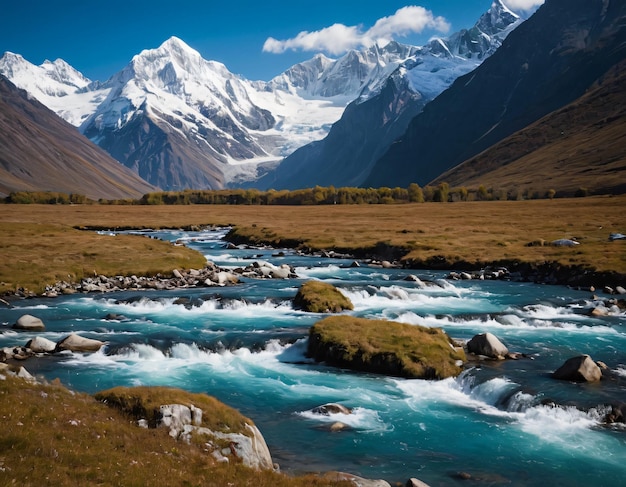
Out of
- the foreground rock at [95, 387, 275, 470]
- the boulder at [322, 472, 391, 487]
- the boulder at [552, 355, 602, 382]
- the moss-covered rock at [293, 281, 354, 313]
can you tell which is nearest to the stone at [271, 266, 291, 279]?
the moss-covered rock at [293, 281, 354, 313]

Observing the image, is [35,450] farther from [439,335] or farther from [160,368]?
[439,335]

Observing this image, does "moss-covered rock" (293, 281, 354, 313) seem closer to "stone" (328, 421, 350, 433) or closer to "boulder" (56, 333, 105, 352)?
"boulder" (56, 333, 105, 352)

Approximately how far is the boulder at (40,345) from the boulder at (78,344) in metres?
0.46

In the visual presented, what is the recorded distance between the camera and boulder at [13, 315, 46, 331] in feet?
123

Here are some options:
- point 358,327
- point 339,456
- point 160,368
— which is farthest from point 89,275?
point 339,456

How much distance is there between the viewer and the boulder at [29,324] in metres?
37.3

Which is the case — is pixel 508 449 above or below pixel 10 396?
below

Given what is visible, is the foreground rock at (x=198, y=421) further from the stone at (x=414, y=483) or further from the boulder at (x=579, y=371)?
the boulder at (x=579, y=371)

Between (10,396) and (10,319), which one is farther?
(10,319)

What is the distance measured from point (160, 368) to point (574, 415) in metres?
20.3

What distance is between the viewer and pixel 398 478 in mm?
19000

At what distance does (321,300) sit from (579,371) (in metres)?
21.9

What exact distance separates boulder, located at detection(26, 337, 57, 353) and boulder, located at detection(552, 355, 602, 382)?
26.8 metres

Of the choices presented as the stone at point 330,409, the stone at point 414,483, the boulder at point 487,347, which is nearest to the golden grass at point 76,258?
the stone at point 330,409
